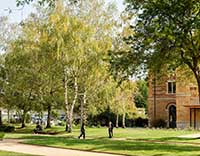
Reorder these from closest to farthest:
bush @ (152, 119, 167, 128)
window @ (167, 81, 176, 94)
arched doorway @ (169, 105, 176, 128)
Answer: bush @ (152, 119, 167, 128), arched doorway @ (169, 105, 176, 128), window @ (167, 81, 176, 94)

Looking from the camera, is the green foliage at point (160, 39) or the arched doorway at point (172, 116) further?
the arched doorway at point (172, 116)

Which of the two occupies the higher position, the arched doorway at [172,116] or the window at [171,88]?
the window at [171,88]

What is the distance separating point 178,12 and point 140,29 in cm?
378

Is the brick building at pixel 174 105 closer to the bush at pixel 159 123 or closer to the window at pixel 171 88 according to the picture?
the window at pixel 171 88

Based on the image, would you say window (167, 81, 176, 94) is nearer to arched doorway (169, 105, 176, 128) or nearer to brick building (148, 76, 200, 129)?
brick building (148, 76, 200, 129)

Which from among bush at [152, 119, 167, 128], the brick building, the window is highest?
the window

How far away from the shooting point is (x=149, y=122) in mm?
70188

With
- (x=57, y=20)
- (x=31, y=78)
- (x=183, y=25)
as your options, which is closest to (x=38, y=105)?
(x=31, y=78)

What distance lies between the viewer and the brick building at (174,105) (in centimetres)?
6619

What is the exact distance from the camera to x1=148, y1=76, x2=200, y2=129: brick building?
66.2 meters

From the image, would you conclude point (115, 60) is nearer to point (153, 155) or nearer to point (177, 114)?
point (153, 155)

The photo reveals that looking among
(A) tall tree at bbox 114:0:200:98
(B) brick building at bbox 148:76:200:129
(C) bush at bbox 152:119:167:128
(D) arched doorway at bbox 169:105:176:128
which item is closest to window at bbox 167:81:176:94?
(B) brick building at bbox 148:76:200:129

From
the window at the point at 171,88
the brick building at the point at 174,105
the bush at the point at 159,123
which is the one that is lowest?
the bush at the point at 159,123

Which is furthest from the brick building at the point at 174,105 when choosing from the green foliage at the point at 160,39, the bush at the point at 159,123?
the green foliage at the point at 160,39
